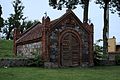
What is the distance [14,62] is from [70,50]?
6.45 meters

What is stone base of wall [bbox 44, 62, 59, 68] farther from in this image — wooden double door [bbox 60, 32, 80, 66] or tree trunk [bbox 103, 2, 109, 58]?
tree trunk [bbox 103, 2, 109, 58]

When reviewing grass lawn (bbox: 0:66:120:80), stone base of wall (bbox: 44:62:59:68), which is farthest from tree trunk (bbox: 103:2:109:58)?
grass lawn (bbox: 0:66:120:80)

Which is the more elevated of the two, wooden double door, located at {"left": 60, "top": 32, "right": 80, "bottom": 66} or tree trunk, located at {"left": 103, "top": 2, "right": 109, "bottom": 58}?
tree trunk, located at {"left": 103, "top": 2, "right": 109, "bottom": 58}

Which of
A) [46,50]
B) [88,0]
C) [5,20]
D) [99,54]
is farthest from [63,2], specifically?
[5,20]

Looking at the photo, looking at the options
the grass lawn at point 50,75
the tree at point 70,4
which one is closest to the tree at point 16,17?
the tree at point 70,4

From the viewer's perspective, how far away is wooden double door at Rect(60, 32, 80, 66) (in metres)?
32.2

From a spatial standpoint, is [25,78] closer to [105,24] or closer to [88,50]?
[88,50]

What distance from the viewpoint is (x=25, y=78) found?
Answer: 19562 millimetres

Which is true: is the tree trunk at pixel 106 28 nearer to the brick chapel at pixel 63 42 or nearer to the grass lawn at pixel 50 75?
the brick chapel at pixel 63 42

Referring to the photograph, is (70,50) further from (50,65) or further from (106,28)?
(106,28)

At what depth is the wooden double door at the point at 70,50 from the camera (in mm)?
32156

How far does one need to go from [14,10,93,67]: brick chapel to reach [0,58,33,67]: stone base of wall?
5.61ft

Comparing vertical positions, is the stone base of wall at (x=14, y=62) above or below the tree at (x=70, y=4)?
below

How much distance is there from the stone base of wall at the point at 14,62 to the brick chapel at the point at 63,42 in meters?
1.71
